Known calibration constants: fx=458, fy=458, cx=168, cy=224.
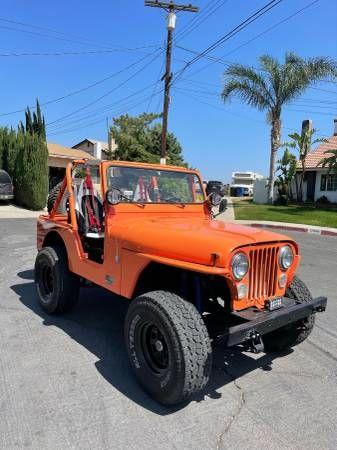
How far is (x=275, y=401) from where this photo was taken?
11.4 feet

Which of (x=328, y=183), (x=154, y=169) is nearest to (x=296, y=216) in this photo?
(x=328, y=183)

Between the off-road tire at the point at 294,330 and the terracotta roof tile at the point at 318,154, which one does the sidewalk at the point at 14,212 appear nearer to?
the off-road tire at the point at 294,330

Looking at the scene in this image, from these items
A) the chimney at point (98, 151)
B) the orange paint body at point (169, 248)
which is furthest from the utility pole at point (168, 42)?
the chimney at point (98, 151)

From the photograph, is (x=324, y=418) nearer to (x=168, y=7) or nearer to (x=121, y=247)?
(x=121, y=247)

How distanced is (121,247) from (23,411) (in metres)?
1.53

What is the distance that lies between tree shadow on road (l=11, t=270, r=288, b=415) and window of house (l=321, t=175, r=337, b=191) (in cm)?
2453

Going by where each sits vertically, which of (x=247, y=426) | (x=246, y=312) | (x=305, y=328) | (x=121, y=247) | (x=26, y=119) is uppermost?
(x=26, y=119)

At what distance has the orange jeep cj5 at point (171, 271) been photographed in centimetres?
328

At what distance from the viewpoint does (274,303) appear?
12.0 feet

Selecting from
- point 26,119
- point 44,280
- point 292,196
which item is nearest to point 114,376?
point 44,280

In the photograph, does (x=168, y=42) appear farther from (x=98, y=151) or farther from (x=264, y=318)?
(x=98, y=151)

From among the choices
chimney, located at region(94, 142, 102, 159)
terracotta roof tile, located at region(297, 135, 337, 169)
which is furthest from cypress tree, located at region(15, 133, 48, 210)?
chimney, located at region(94, 142, 102, 159)

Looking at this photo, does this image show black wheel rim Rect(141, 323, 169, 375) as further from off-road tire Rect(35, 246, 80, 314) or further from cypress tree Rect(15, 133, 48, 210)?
cypress tree Rect(15, 133, 48, 210)

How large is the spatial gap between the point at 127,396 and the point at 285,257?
5.51 feet
